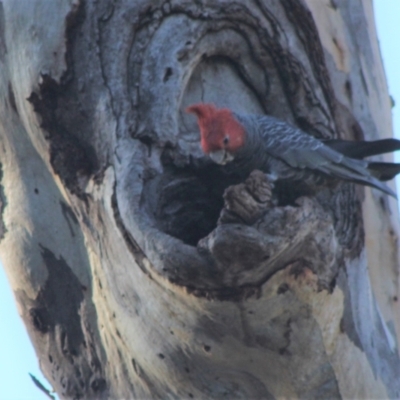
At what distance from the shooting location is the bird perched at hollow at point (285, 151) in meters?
3.07

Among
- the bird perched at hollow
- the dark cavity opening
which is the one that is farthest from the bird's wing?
the dark cavity opening

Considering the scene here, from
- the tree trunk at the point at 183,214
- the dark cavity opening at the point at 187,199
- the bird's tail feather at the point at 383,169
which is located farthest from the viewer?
the bird's tail feather at the point at 383,169

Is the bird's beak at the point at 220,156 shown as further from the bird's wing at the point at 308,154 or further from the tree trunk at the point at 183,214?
the bird's wing at the point at 308,154

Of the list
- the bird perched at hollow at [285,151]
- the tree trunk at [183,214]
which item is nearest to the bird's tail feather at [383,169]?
the bird perched at hollow at [285,151]

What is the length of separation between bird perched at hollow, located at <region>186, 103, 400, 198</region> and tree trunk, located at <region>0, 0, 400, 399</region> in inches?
4.7

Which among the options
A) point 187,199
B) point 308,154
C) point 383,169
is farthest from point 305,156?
point 187,199

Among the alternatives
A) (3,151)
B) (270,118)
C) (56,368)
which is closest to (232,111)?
(270,118)

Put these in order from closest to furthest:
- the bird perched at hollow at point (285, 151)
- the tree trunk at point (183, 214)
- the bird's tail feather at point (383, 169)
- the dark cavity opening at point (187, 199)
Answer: the tree trunk at point (183, 214)
the dark cavity opening at point (187, 199)
the bird perched at hollow at point (285, 151)
the bird's tail feather at point (383, 169)

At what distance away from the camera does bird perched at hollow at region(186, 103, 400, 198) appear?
10.1 feet

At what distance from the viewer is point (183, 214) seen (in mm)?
2984

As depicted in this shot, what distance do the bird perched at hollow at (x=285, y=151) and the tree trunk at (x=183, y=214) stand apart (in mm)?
120

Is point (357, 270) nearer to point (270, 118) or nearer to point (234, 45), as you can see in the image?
point (270, 118)

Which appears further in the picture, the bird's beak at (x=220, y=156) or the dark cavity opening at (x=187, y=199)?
the bird's beak at (x=220, y=156)

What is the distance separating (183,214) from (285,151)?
56 centimetres
